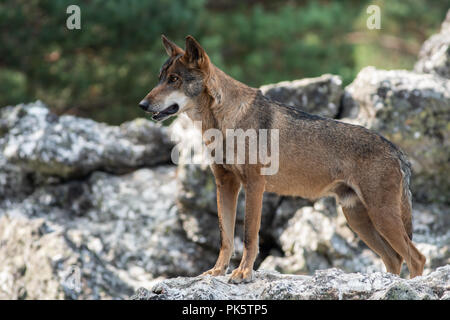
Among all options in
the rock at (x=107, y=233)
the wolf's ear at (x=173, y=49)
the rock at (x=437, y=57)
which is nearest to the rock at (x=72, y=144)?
the rock at (x=107, y=233)

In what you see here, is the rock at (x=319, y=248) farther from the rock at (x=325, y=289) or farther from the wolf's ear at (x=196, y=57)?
the wolf's ear at (x=196, y=57)

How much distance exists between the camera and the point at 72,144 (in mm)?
10406

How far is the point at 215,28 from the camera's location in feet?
68.2

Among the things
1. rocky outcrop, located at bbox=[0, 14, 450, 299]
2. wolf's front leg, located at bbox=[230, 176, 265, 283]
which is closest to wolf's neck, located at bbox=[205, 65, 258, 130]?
wolf's front leg, located at bbox=[230, 176, 265, 283]

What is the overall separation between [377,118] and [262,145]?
3.20 metres

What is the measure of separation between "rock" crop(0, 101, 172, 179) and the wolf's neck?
4.02 meters

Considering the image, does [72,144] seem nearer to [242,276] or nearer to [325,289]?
[242,276]

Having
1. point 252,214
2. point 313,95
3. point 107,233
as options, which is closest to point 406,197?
point 252,214

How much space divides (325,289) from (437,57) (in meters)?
6.87

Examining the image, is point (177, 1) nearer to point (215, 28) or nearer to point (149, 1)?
point (149, 1)

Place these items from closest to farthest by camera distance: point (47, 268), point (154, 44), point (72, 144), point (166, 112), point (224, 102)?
point (166, 112) → point (224, 102) → point (47, 268) → point (72, 144) → point (154, 44)

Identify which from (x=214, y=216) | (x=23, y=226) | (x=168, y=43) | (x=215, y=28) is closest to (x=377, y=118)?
(x=214, y=216)

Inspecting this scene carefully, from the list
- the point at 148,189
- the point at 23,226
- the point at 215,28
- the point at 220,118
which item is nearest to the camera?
the point at 220,118

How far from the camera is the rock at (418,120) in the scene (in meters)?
9.41
